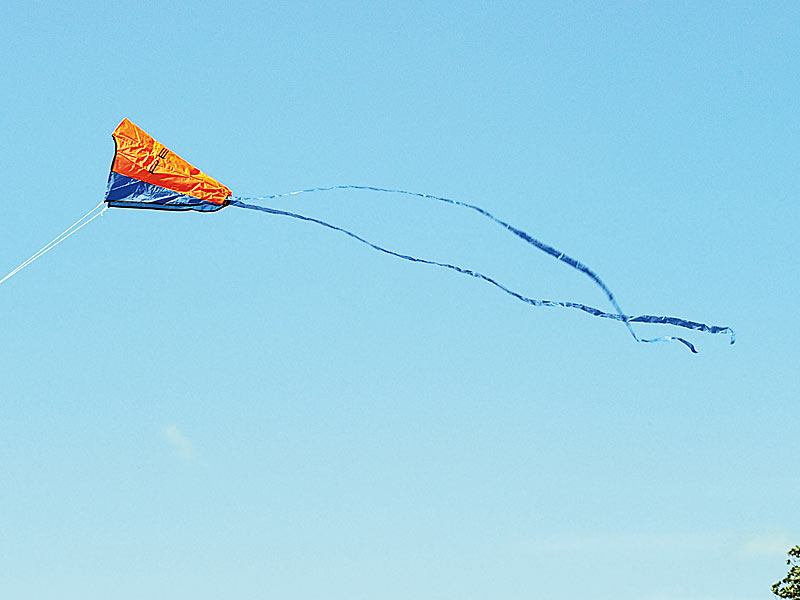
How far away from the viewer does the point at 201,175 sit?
26.2 m

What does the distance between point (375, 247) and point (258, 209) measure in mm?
4935

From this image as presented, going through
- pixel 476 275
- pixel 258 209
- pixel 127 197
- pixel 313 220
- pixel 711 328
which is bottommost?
pixel 711 328

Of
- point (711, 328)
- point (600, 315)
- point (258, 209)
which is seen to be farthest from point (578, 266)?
point (258, 209)

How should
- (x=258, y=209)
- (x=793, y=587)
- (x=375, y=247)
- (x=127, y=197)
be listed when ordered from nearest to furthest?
(x=375, y=247), (x=258, y=209), (x=127, y=197), (x=793, y=587)

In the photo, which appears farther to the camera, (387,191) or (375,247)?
(387,191)

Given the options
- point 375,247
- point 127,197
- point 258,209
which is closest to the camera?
point 375,247

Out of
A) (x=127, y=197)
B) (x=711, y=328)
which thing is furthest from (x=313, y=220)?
(x=711, y=328)

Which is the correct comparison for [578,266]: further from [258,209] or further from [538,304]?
[258,209]

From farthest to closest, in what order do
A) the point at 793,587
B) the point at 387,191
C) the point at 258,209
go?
the point at 793,587, the point at 258,209, the point at 387,191

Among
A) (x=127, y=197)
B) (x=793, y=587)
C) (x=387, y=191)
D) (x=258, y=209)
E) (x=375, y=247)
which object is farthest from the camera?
(x=793, y=587)

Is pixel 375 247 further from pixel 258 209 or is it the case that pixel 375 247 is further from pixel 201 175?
pixel 201 175

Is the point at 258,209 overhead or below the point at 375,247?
overhead

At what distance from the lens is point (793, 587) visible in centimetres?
6197

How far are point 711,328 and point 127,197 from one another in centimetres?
1511
